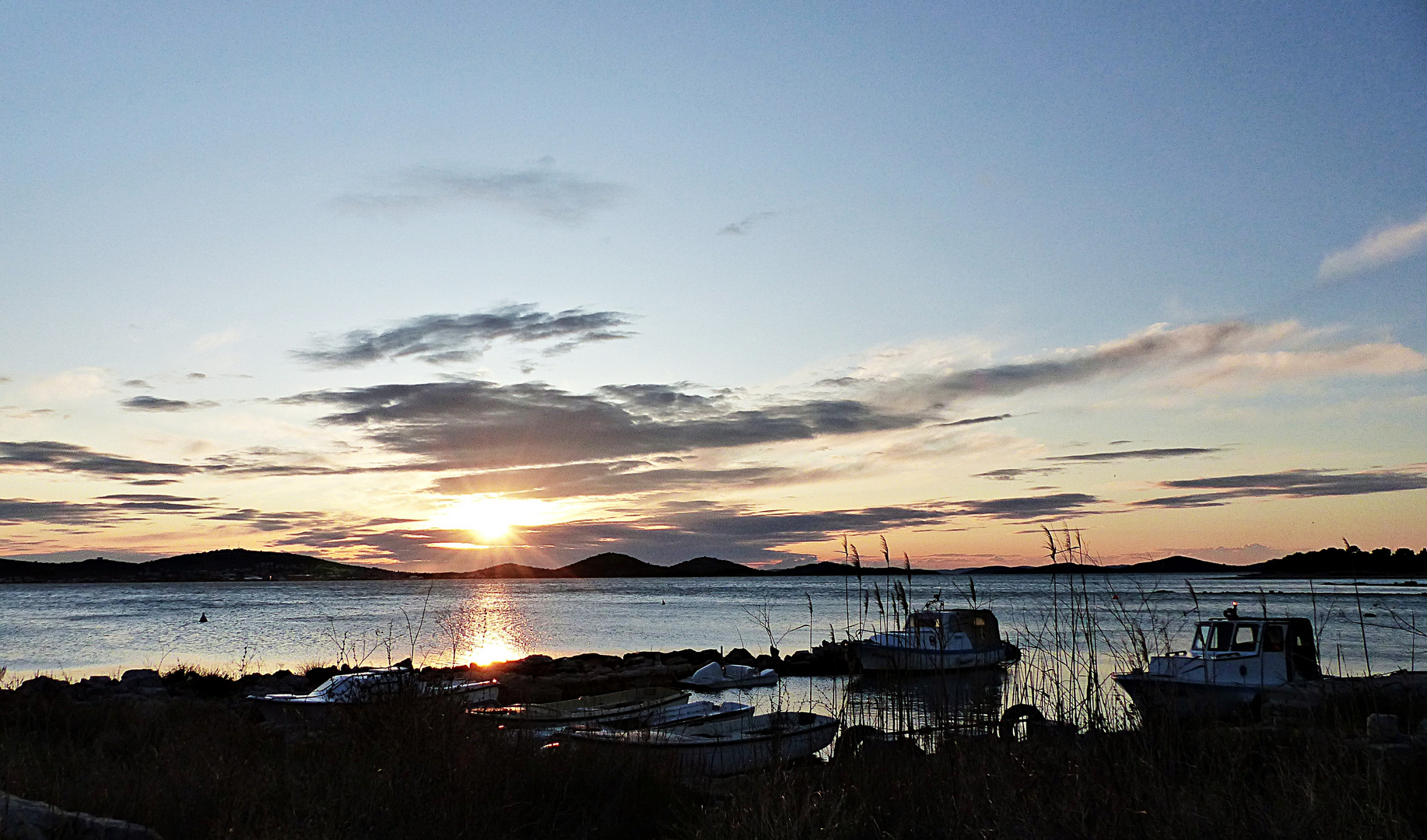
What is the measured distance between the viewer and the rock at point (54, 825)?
4.79 m

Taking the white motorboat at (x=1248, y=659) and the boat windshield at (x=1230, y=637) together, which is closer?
the white motorboat at (x=1248, y=659)

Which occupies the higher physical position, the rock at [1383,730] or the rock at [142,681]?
the rock at [1383,730]

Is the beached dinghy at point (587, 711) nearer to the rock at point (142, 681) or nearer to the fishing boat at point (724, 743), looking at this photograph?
the fishing boat at point (724, 743)

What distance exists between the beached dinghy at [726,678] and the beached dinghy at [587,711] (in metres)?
12.9

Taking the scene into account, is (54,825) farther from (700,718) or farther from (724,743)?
(700,718)

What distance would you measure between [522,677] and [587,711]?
19.1 metres

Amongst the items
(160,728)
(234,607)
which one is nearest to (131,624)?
(234,607)

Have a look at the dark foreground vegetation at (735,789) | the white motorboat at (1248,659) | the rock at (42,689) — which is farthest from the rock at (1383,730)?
the rock at (42,689)

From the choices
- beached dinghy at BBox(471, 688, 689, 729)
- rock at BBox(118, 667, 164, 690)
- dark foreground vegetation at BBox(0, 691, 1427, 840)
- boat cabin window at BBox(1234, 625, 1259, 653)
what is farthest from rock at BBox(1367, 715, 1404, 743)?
rock at BBox(118, 667, 164, 690)

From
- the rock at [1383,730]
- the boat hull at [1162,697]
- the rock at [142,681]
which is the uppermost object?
the boat hull at [1162,697]

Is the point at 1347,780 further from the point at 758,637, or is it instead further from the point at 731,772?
the point at 758,637

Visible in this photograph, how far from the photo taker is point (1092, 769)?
255 inches

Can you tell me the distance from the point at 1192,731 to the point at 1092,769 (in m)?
2.11

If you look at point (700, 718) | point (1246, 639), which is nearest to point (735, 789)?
point (700, 718)
